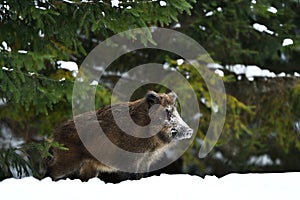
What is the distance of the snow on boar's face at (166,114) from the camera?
4340 millimetres

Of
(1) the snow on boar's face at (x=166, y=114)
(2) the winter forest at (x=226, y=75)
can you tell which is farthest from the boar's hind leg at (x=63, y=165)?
(2) the winter forest at (x=226, y=75)

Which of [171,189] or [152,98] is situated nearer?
[171,189]

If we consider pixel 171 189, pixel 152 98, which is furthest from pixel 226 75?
pixel 171 189

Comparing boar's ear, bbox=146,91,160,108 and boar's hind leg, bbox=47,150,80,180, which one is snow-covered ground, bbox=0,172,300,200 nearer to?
boar's hind leg, bbox=47,150,80,180

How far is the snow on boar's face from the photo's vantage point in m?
4.34

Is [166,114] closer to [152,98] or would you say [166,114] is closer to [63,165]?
[152,98]

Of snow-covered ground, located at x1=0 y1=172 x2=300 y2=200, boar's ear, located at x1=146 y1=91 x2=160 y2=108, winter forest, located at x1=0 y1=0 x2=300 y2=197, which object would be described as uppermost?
boar's ear, located at x1=146 y1=91 x2=160 y2=108

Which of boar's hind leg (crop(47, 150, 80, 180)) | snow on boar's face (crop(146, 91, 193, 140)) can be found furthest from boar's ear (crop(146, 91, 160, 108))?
boar's hind leg (crop(47, 150, 80, 180))

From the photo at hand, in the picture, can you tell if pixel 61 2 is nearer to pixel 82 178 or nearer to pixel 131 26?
pixel 131 26

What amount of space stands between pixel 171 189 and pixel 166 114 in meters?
0.57

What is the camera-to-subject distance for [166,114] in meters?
4.39

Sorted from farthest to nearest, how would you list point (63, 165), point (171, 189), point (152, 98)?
point (63, 165) < point (152, 98) < point (171, 189)

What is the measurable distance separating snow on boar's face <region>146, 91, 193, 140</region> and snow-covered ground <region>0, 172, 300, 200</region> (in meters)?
0.41

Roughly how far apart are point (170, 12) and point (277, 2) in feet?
→ 14.6
